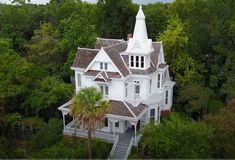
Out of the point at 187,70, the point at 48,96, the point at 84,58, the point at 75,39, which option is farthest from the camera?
the point at 75,39

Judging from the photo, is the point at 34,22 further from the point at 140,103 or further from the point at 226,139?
the point at 226,139

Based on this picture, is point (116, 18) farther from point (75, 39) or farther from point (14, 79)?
point (14, 79)

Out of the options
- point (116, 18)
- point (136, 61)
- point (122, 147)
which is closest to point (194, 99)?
point (136, 61)

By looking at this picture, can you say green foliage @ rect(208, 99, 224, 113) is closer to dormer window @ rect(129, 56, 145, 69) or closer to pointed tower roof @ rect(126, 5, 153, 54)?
pointed tower roof @ rect(126, 5, 153, 54)

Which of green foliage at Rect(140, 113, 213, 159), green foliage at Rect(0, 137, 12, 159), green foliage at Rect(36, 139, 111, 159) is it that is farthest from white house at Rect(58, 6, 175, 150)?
green foliage at Rect(0, 137, 12, 159)

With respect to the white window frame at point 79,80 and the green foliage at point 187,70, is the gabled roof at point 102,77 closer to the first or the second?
the white window frame at point 79,80

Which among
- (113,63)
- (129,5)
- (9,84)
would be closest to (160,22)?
(129,5)
